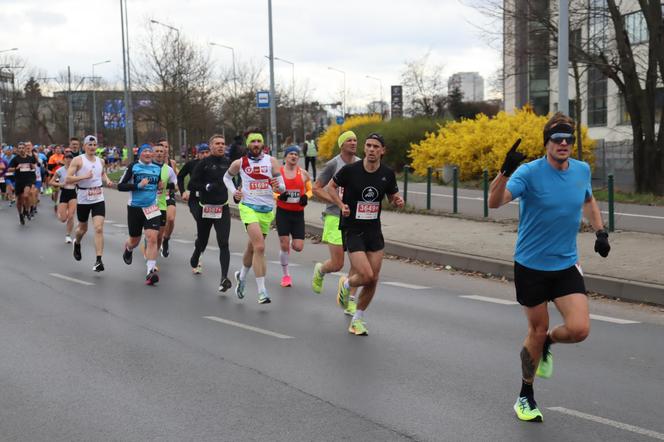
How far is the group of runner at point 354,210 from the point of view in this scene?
18.2ft

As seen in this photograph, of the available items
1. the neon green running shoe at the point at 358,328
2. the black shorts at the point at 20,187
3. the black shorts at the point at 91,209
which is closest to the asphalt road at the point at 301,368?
the neon green running shoe at the point at 358,328

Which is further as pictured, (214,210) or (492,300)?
(214,210)

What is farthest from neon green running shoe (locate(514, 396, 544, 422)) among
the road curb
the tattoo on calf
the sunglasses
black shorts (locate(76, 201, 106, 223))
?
black shorts (locate(76, 201, 106, 223))

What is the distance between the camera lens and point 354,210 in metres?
8.09

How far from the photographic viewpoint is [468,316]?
30.5 ft

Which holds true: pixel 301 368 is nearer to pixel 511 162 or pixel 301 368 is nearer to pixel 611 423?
pixel 611 423

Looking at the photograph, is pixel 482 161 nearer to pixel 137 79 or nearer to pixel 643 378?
pixel 137 79

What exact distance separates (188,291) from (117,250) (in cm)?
511

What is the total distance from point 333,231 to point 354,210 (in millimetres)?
1432

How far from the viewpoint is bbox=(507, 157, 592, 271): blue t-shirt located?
5.53 metres

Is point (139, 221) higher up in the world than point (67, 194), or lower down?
lower down

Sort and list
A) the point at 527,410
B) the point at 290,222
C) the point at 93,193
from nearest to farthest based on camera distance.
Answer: the point at 527,410 < the point at 290,222 < the point at 93,193

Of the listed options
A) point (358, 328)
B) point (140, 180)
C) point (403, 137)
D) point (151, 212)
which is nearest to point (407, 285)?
point (358, 328)

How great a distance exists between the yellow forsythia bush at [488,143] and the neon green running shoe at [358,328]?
67.5 feet
